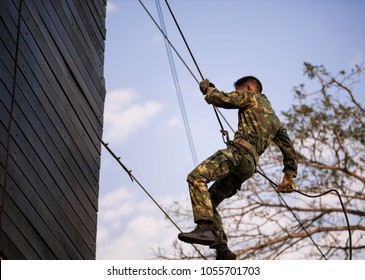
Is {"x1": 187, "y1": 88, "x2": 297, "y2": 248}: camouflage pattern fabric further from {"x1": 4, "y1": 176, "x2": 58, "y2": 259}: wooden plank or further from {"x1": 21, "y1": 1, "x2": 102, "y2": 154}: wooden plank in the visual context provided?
{"x1": 21, "y1": 1, "x2": 102, "y2": 154}: wooden plank

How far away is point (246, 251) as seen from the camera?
49.8 feet

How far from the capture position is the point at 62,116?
7.12 meters

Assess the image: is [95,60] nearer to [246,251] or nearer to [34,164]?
[34,164]

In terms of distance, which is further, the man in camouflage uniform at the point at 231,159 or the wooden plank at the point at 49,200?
the man in camouflage uniform at the point at 231,159

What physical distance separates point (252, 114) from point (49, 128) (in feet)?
5.82

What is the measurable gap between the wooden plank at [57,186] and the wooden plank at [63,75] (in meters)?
0.90

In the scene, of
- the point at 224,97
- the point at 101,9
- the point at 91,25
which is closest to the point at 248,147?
the point at 224,97

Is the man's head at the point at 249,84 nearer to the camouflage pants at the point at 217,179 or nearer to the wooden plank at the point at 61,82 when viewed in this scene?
the camouflage pants at the point at 217,179

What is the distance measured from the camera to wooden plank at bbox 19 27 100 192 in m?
6.51

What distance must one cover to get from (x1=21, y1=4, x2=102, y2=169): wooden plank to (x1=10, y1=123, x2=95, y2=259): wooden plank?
0.74 m

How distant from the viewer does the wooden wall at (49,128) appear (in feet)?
19.1

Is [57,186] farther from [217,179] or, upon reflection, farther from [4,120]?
[217,179]

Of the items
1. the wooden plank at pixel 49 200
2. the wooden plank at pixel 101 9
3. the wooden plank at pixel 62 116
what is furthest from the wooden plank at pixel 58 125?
the wooden plank at pixel 101 9
